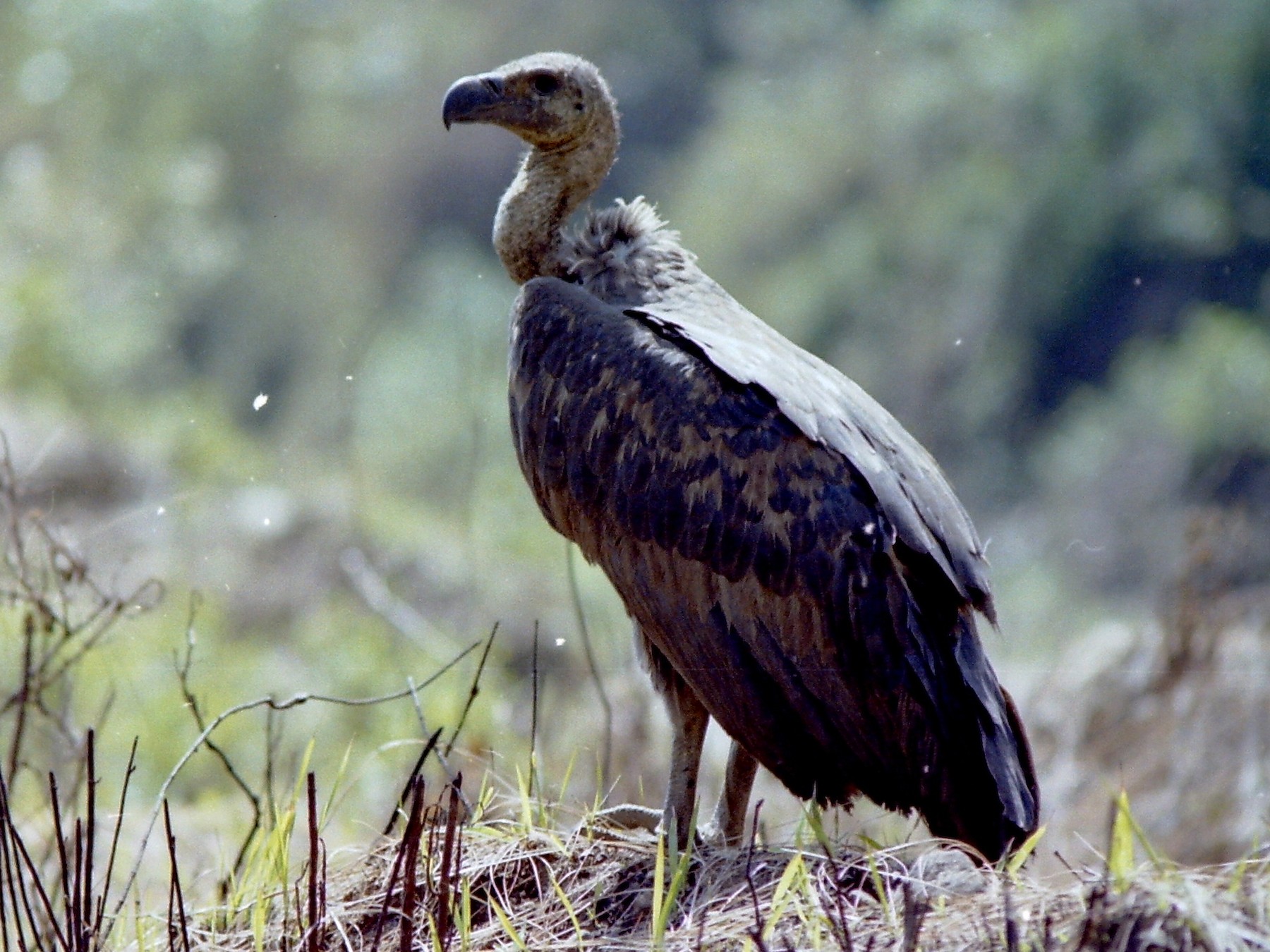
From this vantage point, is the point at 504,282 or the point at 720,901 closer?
the point at 720,901

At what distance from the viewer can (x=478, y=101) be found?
4410 millimetres

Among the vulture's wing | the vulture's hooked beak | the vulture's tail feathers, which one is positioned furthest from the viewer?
the vulture's hooked beak

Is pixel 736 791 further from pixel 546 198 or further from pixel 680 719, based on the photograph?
pixel 546 198

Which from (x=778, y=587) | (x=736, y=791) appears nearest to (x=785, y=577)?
(x=778, y=587)

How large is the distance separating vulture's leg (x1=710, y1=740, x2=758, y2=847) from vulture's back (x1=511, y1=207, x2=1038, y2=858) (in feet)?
1.31

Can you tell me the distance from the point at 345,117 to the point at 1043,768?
11.8 m

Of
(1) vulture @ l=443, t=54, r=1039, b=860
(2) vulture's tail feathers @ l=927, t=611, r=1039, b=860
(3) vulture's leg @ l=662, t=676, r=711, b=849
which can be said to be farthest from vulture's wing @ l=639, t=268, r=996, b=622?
(3) vulture's leg @ l=662, t=676, r=711, b=849

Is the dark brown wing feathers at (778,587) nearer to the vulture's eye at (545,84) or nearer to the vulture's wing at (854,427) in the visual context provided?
the vulture's wing at (854,427)

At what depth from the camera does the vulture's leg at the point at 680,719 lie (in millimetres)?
4016

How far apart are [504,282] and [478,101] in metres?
9.06

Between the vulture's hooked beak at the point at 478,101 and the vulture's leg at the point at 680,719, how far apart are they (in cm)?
149

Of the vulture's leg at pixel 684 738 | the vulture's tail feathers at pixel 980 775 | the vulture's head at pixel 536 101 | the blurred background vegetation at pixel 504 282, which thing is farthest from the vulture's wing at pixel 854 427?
the blurred background vegetation at pixel 504 282

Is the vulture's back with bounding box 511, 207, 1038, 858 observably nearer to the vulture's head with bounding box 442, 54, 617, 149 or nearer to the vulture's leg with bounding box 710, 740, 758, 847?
the vulture's leg with bounding box 710, 740, 758, 847

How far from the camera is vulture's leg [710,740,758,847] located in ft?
13.5
